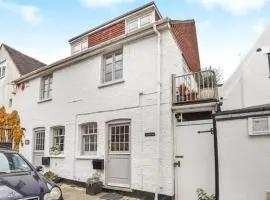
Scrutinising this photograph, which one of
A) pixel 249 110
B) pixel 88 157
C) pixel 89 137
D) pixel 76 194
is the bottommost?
pixel 76 194

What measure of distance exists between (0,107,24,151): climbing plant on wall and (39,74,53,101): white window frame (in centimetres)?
255

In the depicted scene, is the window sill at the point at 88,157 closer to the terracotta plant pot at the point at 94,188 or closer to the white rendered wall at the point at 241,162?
the terracotta plant pot at the point at 94,188

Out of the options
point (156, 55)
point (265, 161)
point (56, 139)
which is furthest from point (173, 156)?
point (56, 139)

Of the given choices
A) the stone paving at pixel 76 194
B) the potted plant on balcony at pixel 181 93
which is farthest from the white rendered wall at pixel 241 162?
the stone paving at pixel 76 194

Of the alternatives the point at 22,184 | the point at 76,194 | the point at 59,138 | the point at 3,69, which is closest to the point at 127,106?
the point at 76,194

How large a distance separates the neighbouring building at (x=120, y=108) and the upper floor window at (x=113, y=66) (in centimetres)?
4

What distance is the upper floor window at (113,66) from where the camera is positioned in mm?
11500

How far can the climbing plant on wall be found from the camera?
16172 millimetres

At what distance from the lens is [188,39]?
16547 mm

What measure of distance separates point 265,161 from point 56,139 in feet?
32.3

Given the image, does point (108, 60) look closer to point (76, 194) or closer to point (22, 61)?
point (76, 194)

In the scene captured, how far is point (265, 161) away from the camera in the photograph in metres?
7.13

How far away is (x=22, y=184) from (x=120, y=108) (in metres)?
6.17

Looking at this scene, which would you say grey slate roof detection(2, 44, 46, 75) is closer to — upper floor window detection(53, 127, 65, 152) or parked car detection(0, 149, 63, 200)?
upper floor window detection(53, 127, 65, 152)
